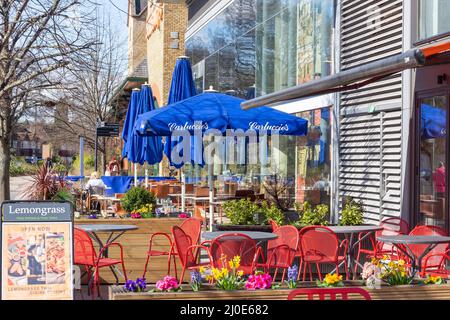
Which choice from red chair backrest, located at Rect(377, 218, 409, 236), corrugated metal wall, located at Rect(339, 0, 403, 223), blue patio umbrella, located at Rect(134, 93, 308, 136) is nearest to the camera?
red chair backrest, located at Rect(377, 218, 409, 236)

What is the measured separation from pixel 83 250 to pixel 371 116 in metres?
6.25

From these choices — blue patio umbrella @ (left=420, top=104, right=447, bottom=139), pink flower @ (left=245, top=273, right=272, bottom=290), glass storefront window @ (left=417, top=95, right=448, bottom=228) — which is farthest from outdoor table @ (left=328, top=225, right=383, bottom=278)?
pink flower @ (left=245, top=273, right=272, bottom=290)

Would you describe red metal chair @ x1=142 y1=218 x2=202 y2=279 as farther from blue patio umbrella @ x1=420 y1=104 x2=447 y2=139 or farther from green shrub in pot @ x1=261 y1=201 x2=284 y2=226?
blue patio umbrella @ x1=420 y1=104 x2=447 y2=139

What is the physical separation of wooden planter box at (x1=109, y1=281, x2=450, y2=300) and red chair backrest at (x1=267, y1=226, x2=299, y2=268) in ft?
9.09

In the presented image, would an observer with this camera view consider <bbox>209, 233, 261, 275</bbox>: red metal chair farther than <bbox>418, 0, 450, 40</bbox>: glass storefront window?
No

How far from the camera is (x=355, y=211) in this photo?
1125cm

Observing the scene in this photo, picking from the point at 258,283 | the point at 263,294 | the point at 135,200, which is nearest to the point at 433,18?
the point at 135,200

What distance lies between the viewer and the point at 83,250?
889 centimetres

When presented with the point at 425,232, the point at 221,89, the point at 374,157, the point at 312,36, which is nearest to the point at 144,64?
the point at 221,89

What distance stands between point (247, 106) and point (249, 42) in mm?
9596

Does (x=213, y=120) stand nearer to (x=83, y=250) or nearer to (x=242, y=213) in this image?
(x=242, y=213)

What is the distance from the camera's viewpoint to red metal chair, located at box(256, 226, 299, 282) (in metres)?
8.73

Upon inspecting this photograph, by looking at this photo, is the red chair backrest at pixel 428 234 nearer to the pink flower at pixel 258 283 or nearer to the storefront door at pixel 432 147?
the storefront door at pixel 432 147
